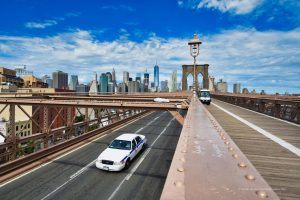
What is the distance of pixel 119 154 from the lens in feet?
54.1

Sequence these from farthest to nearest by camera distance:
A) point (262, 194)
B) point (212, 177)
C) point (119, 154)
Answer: point (119, 154)
point (212, 177)
point (262, 194)

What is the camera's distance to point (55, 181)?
13828 millimetres

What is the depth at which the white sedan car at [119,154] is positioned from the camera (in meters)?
15.7

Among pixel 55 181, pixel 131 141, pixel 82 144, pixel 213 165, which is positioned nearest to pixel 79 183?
pixel 55 181

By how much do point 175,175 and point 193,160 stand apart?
1.59ft

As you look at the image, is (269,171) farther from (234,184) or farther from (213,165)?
(234,184)

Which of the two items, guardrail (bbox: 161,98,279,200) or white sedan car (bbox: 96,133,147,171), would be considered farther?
white sedan car (bbox: 96,133,147,171)

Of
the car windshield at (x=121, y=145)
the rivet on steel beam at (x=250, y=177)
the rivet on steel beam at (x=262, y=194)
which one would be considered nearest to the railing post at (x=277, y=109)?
the car windshield at (x=121, y=145)

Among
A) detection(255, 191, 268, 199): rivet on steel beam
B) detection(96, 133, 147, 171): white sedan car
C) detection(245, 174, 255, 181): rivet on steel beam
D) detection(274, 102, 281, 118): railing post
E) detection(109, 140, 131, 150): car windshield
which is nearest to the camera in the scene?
detection(255, 191, 268, 199): rivet on steel beam

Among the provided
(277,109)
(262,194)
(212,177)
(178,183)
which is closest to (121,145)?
(277,109)

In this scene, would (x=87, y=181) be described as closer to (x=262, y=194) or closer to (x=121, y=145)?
(x=121, y=145)

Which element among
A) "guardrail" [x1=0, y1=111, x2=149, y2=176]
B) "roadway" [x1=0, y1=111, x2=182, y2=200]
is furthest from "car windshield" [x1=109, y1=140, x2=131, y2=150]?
"guardrail" [x1=0, y1=111, x2=149, y2=176]

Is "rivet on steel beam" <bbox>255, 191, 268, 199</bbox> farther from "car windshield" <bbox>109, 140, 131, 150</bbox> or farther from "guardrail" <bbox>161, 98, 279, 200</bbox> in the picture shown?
"car windshield" <bbox>109, 140, 131, 150</bbox>

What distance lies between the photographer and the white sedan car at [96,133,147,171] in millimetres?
15672
